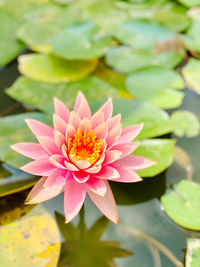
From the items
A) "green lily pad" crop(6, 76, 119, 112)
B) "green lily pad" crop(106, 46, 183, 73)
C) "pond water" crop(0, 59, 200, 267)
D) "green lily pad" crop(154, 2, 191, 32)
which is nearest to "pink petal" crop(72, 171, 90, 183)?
"pond water" crop(0, 59, 200, 267)

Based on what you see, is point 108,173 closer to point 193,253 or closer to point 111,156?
point 111,156

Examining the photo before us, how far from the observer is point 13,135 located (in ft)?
5.52

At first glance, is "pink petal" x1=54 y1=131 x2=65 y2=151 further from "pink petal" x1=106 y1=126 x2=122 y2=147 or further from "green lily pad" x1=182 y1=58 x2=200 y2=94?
"green lily pad" x1=182 y1=58 x2=200 y2=94

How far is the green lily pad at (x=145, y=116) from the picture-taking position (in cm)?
173

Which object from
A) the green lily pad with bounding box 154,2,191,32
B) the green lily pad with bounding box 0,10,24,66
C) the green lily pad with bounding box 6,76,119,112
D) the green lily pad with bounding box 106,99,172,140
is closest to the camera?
the green lily pad with bounding box 106,99,172,140

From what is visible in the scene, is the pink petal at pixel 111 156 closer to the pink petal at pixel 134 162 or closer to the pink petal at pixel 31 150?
the pink petal at pixel 134 162

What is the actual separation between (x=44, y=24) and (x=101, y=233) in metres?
1.65

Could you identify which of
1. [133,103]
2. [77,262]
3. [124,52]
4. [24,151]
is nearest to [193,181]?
[133,103]

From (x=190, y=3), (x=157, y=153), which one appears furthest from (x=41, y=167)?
(x=190, y=3)

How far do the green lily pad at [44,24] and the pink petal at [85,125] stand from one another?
116cm

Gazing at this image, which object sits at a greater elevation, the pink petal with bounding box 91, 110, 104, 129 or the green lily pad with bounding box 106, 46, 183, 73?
the pink petal with bounding box 91, 110, 104, 129

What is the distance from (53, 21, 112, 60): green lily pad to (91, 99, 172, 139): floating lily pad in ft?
1.68

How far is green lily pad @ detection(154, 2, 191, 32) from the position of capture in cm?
244

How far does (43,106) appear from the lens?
6.22 feet
